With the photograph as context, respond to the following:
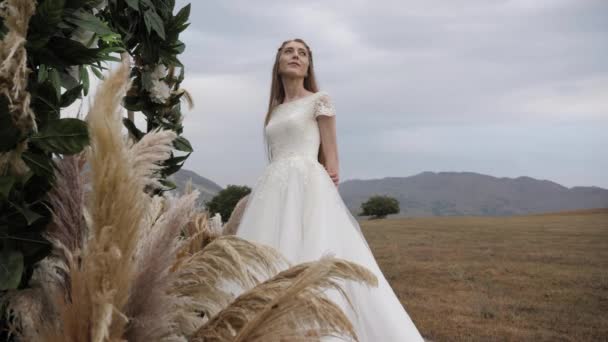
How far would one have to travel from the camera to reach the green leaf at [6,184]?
998 millimetres

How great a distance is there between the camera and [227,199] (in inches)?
885

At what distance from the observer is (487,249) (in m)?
14.7

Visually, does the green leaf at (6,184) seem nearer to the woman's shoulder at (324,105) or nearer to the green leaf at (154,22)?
the green leaf at (154,22)

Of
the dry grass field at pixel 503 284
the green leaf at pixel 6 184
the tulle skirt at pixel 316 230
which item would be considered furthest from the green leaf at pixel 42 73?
the dry grass field at pixel 503 284

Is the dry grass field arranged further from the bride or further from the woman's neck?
the woman's neck

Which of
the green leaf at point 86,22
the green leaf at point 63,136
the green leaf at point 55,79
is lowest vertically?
the green leaf at point 63,136

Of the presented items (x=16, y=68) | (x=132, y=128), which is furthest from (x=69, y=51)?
(x=132, y=128)

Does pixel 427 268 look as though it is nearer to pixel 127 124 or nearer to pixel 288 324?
pixel 127 124

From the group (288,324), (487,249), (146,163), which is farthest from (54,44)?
(487,249)

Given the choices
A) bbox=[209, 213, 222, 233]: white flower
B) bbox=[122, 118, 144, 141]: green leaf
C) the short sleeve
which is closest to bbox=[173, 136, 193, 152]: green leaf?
bbox=[122, 118, 144, 141]: green leaf

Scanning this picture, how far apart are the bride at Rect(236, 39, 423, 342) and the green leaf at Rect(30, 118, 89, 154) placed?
2108 millimetres

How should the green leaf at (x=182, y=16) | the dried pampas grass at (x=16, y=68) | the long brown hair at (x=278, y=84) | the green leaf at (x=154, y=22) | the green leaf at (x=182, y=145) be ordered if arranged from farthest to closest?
the long brown hair at (x=278, y=84) → the green leaf at (x=182, y=145) → the green leaf at (x=182, y=16) → the green leaf at (x=154, y=22) → the dried pampas grass at (x=16, y=68)

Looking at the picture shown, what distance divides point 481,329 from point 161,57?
17.6 ft

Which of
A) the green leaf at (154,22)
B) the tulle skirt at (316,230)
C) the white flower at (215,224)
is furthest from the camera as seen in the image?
the tulle skirt at (316,230)
